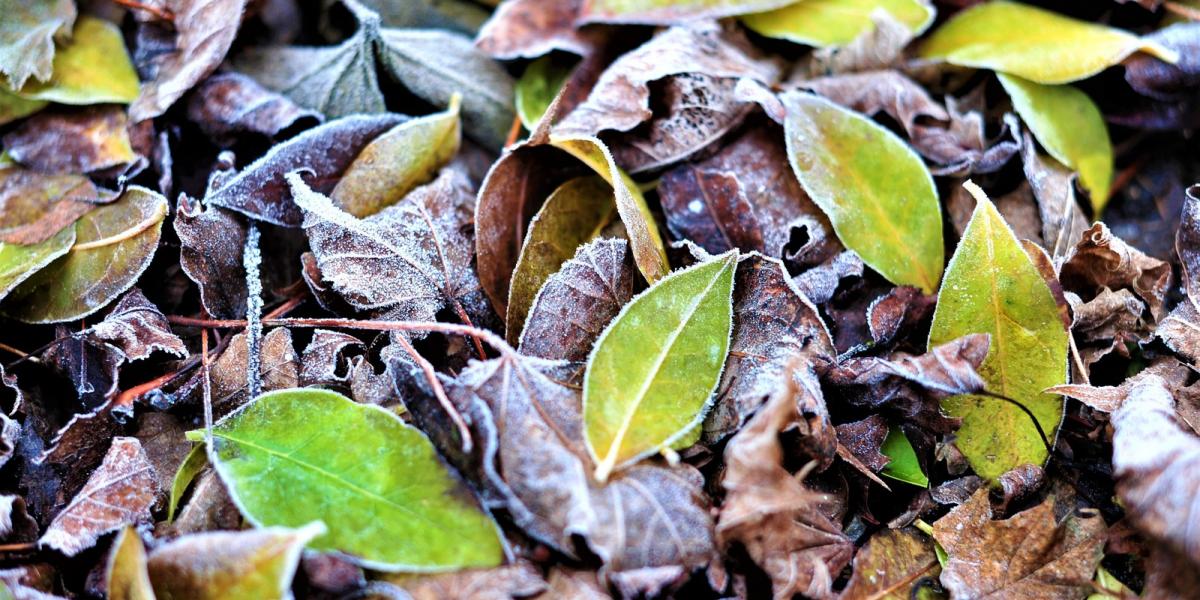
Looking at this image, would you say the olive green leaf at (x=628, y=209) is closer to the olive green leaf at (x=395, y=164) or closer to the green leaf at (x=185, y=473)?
the olive green leaf at (x=395, y=164)

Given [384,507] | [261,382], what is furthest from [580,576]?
[261,382]

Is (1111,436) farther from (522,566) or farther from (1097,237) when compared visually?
(522,566)

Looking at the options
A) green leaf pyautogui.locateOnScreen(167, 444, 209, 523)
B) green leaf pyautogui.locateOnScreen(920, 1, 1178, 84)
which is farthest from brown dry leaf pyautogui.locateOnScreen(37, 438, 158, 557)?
green leaf pyautogui.locateOnScreen(920, 1, 1178, 84)

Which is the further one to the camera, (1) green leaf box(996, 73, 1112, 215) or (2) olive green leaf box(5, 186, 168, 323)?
(1) green leaf box(996, 73, 1112, 215)

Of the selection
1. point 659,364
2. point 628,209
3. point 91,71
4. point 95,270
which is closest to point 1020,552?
point 659,364

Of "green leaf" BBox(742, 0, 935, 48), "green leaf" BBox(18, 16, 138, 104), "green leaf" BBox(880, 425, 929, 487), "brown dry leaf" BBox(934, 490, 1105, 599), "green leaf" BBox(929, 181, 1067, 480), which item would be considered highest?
"green leaf" BBox(18, 16, 138, 104)

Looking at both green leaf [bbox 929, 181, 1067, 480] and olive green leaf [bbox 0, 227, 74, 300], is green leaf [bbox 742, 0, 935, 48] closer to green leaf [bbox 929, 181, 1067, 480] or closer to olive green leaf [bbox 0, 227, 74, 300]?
green leaf [bbox 929, 181, 1067, 480]
